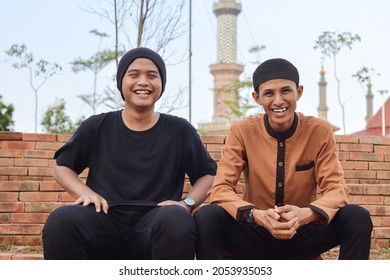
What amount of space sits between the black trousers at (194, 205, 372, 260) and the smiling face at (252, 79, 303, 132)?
17.7 inches

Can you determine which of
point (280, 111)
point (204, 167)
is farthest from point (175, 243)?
point (280, 111)

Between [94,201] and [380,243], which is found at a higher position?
[94,201]

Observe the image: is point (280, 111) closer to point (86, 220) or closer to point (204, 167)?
point (204, 167)

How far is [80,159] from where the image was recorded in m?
2.60

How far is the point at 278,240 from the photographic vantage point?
242cm

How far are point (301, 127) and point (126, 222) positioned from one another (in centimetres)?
87

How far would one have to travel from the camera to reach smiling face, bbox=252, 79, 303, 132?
98.1 inches

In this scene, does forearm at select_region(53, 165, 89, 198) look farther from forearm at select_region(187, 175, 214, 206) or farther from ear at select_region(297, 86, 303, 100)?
ear at select_region(297, 86, 303, 100)

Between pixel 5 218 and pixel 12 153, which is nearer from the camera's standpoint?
pixel 5 218

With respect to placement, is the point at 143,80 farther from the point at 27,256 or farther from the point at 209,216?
the point at 27,256

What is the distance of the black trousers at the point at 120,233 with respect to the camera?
2.18 meters

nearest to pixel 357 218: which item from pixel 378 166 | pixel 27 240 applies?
pixel 27 240

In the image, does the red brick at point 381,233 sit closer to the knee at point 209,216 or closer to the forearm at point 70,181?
the knee at point 209,216

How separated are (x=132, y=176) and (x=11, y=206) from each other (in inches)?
74.9
